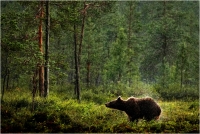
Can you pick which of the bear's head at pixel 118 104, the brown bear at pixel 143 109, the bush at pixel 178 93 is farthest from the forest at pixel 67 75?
the bear's head at pixel 118 104

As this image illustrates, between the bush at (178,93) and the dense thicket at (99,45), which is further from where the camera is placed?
the bush at (178,93)

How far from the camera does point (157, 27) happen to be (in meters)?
39.0

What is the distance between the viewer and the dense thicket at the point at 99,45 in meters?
18.4

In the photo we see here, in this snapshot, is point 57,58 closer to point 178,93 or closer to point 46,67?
point 46,67

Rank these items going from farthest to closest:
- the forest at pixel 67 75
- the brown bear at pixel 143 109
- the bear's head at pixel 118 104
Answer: the bear's head at pixel 118 104
the brown bear at pixel 143 109
the forest at pixel 67 75

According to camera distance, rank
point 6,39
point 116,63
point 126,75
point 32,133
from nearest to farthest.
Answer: point 32,133 < point 6,39 < point 116,63 < point 126,75

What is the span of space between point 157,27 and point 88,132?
28.8m

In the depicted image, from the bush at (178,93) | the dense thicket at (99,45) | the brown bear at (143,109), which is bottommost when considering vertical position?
the bush at (178,93)

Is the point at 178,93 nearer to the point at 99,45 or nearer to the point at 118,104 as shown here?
the point at 99,45

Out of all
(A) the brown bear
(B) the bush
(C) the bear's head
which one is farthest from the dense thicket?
(A) the brown bear

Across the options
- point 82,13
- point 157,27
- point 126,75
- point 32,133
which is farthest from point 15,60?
point 157,27

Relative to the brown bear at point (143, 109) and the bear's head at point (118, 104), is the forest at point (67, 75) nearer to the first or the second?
the brown bear at point (143, 109)

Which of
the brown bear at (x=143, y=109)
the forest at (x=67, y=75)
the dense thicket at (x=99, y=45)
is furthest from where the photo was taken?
the dense thicket at (x=99, y=45)

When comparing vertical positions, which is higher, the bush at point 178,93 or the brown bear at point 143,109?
the brown bear at point 143,109
